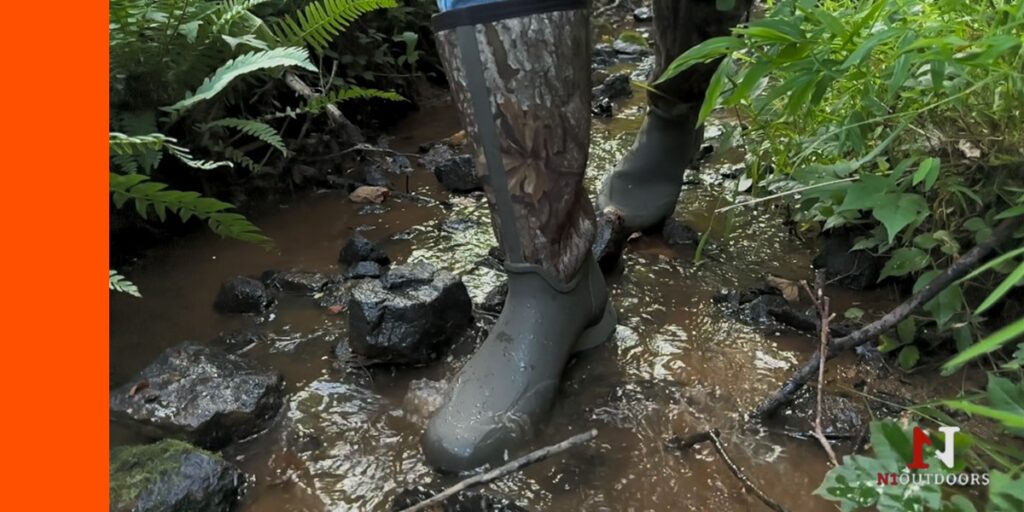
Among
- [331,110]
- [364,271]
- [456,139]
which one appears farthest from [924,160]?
[456,139]

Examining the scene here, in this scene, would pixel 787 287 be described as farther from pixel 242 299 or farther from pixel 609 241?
pixel 242 299

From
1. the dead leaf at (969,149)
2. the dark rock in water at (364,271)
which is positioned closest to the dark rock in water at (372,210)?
the dark rock in water at (364,271)

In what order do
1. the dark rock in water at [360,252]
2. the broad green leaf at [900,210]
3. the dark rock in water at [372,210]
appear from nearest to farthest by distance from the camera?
the broad green leaf at [900,210]
the dark rock in water at [360,252]
the dark rock in water at [372,210]

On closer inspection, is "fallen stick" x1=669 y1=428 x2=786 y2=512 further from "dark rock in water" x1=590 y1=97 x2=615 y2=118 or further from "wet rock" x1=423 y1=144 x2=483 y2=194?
"dark rock in water" x1=590 y1=97 x2=615 y2=118

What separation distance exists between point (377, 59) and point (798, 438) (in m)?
2.43

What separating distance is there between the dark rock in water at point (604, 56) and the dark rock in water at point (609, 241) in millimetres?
2426

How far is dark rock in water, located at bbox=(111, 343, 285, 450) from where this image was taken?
137 cm

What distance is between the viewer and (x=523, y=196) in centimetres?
148

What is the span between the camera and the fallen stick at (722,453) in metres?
1.12

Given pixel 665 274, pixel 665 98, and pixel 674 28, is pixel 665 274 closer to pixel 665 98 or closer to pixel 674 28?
pixel 665 98

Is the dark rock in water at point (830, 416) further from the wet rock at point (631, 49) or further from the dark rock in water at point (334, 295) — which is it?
the wet rock at point (631, 49)

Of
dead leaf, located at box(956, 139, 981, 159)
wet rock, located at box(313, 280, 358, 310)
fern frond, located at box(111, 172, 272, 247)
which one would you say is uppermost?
fern frond, located at box(111, 172, 272, 247)

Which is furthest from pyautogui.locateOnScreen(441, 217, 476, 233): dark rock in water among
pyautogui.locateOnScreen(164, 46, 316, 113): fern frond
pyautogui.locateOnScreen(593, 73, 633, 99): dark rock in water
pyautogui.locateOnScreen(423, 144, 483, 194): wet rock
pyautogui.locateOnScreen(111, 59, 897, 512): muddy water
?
pyautogui.locateOnScreen(593, 73, 633, 99): dark rock in water

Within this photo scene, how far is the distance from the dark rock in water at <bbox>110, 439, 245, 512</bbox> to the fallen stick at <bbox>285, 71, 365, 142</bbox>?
1486 mm
